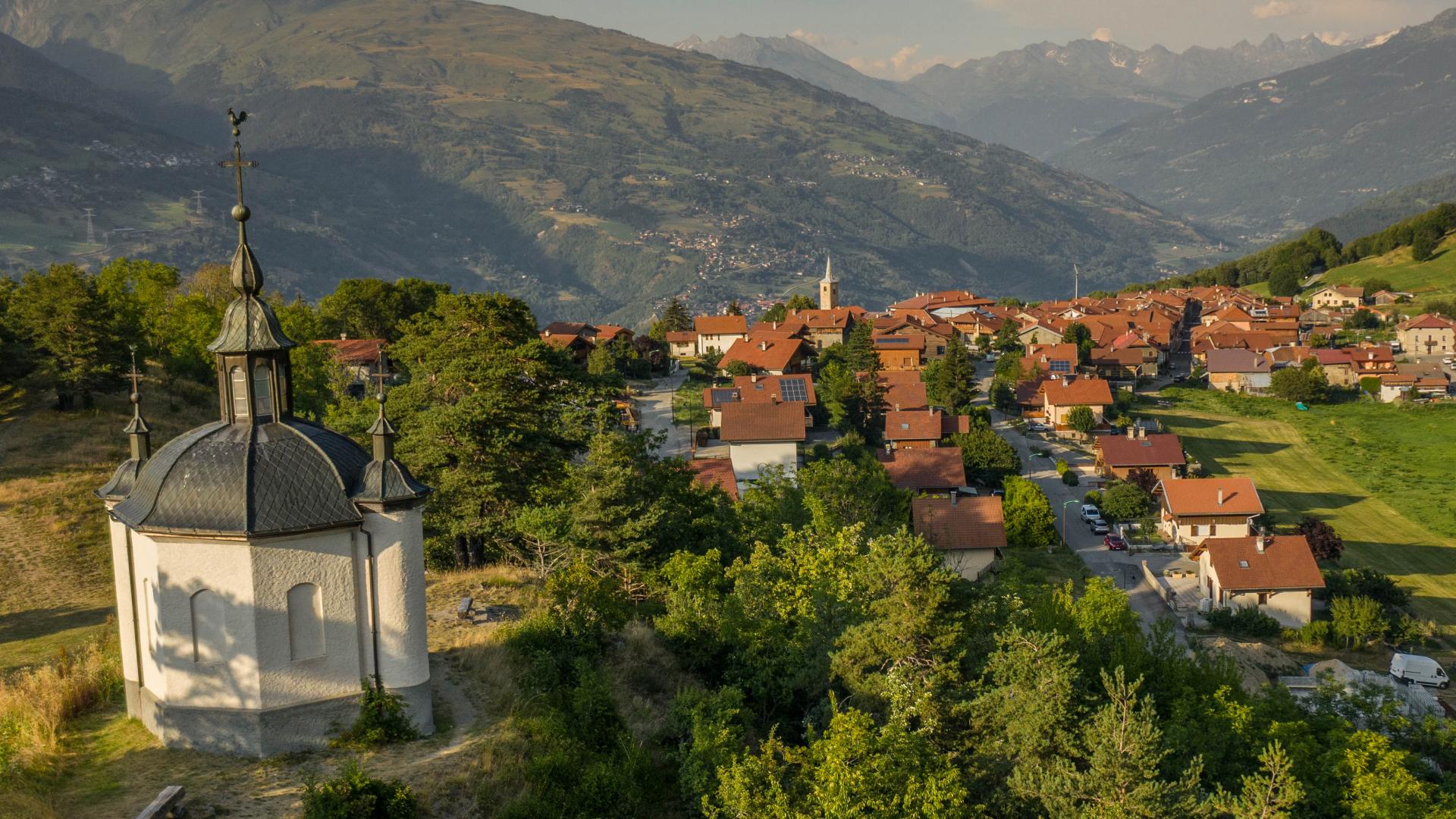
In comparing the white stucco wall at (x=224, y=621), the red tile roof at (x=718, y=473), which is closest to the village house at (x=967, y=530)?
the red tile roof at (x=718, y=473)

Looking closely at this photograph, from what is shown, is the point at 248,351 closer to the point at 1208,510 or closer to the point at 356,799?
the point at 356,799

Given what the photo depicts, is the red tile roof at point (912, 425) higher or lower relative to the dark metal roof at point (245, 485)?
lower

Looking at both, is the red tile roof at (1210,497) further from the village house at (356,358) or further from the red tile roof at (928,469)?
the village house at (356,358)

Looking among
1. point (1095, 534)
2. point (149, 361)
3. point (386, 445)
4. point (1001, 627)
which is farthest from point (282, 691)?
point (1095, 534)

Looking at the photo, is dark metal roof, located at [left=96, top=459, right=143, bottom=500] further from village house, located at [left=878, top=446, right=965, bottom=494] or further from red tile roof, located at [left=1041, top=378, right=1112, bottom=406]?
red tile roof, located at [left=1041, top=378, right=1112, bottom=406]

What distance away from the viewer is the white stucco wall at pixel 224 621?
54.4ft

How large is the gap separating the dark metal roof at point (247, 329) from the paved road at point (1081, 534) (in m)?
32.1

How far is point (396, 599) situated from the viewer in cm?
1745

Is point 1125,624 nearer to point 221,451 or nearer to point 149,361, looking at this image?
point 221,451

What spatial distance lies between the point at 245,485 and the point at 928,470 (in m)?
45.6

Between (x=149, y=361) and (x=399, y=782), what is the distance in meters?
40.4

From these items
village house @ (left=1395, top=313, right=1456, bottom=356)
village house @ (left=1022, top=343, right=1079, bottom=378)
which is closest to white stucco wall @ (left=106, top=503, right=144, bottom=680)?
village house @ (left=1022, top=343, right=1079, bottom=378)

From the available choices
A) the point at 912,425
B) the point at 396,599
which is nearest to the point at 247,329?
the point at 396,599

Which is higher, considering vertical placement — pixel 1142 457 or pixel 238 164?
pixel 238 164
